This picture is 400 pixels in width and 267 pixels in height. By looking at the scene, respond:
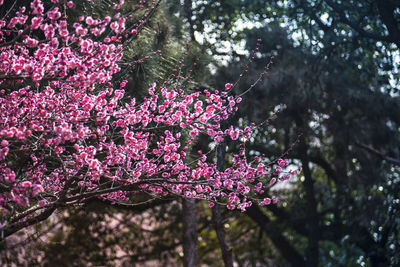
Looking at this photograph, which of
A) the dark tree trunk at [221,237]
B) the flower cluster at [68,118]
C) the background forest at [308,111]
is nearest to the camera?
the flower cluster at [68,118]

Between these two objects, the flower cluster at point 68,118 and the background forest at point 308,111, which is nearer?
the flower cluster at point 68,118

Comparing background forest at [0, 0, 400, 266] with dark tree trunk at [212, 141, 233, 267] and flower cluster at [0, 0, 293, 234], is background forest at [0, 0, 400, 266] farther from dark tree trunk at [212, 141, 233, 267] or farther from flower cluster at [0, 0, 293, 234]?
flower cluster at [0, 0, 293, 234]

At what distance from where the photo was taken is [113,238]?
9.99 m

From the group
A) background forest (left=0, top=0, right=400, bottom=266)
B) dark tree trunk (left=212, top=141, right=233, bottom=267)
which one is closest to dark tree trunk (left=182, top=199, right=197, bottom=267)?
background forest (left=0, top=0, right=400, bottom=266)

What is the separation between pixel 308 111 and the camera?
7938 millimetres

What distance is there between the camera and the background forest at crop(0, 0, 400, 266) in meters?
6.83

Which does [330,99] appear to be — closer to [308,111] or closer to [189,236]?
[308,111]

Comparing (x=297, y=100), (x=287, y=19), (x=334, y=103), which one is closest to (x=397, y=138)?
(x=334, y=103)

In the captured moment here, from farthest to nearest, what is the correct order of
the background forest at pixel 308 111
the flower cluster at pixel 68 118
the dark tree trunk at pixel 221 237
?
1. the background forest at pixel 308 111
2. the dark tree trunk at pixel 221 237
3. the flower cluster at pixel 68 118

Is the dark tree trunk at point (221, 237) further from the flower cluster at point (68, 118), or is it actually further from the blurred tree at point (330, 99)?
the blurred tree at point (330, 99)

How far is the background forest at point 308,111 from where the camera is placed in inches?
269

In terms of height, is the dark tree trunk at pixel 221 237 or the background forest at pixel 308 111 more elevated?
the background forest at pixel 308 111

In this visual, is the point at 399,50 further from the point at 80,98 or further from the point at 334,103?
the point at 80,98

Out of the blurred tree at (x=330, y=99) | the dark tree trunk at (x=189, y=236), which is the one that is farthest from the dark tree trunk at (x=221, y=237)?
the blurred tree at (x=330, y=99)
